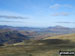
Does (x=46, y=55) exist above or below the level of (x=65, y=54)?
below

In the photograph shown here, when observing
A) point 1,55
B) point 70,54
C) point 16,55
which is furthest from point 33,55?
point 70,54

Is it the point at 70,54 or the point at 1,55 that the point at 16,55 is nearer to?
the point at 1,55

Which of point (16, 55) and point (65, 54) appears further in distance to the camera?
point (16, 55)

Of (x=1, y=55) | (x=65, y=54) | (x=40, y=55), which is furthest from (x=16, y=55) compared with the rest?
(x=65, y=54)

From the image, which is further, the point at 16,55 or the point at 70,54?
the point at 16,55

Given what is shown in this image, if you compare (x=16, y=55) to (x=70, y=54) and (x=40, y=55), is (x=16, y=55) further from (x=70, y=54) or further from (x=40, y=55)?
(x=70, y=54)

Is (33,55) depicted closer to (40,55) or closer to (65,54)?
(40,55)

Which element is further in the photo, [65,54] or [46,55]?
[46,55]

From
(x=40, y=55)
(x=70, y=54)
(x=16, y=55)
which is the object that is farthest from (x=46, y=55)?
(x=70, y=54)

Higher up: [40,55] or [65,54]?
[65,54]
